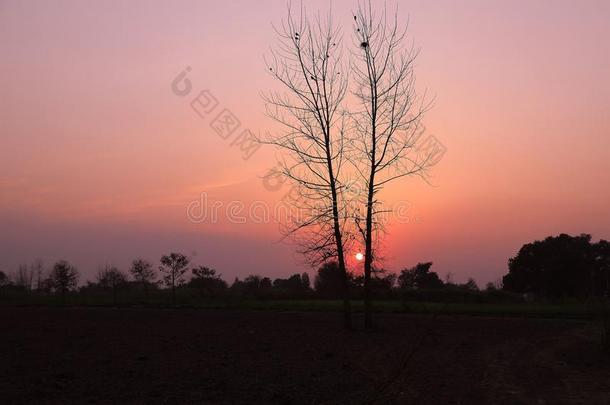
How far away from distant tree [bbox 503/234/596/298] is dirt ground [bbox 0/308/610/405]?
102ft

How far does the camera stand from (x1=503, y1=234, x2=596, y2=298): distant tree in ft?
170

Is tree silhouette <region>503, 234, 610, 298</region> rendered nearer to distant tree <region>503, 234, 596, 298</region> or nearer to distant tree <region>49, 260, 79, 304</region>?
distant tree <region>503, 234, 596, 298</region>

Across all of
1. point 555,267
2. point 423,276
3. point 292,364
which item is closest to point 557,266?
point 555,267

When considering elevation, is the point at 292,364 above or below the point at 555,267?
below

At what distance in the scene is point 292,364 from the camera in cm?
1392

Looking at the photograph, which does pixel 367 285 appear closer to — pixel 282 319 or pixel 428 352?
pixel 428 352

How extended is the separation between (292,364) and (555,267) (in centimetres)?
4568

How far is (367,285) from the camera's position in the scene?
21.9 meters

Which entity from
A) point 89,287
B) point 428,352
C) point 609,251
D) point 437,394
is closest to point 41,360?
point 437,394

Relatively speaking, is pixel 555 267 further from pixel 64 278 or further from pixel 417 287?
pixel 64 278

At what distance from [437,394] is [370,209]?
455 inches

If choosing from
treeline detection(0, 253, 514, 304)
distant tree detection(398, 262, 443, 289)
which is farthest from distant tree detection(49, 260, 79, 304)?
distant tree detection(398, 262, 443, 289)

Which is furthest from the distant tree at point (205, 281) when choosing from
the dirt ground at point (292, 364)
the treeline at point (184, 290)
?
the dirt ground at point (292, 364)

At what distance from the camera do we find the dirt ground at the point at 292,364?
10406mm
